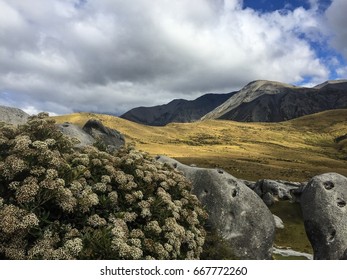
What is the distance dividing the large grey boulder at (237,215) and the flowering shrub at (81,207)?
25.3 ft

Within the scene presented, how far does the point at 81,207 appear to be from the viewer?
11.9m

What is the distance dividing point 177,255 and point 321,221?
15524mm

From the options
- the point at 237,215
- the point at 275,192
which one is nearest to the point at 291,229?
the point at 275,192

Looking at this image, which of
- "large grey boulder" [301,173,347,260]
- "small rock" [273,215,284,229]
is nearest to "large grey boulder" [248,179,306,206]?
"small rock" [273,215,284,229]

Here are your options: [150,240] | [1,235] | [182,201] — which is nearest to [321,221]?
[182,201]

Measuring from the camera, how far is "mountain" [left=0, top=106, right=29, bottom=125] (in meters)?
50.3

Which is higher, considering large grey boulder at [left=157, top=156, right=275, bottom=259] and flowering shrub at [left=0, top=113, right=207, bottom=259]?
flowering shrub at [left=0, top=113, right=207, bottom=259]

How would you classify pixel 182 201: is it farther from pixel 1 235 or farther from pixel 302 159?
pixel 302 159

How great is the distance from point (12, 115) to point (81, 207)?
4479 centimetres

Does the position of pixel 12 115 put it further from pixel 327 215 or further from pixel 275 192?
pixel 327 215

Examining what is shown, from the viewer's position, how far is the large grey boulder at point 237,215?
23.7m

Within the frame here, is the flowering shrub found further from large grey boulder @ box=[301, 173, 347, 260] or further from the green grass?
the green grass

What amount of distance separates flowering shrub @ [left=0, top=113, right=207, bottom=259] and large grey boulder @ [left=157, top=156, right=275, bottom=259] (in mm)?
7715

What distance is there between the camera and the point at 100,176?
47.3ft
